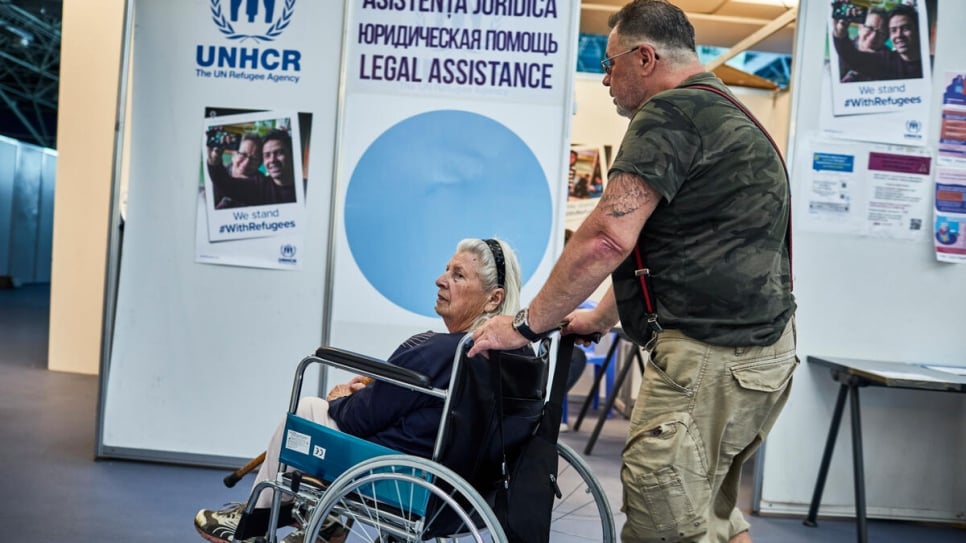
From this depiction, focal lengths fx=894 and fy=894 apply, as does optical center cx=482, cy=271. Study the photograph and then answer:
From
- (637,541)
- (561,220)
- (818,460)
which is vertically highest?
(561,220)

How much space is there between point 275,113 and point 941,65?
2.81 meters

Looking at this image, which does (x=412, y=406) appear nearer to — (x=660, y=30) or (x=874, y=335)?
(x=660, y=30)

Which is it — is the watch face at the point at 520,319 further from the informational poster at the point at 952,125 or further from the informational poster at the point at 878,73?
the informational poster at the point at 952,125

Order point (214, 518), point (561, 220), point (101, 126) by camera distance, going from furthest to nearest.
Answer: point (101, 126), point (561, 220), point (214, 518)

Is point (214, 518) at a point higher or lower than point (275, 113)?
lower

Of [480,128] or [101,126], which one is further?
[101,126]

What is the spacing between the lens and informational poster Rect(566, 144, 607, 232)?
635 cm

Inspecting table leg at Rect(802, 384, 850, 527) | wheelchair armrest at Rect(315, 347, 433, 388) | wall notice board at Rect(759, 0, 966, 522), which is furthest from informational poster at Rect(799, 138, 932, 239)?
wheelchair armrest at Rect(315, 347, 433, 388)

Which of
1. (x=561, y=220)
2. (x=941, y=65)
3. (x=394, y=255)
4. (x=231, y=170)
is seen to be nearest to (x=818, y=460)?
(x=561, y=220)

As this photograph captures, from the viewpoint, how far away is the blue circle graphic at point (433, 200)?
3748mm

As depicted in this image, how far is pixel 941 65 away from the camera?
12.4ft

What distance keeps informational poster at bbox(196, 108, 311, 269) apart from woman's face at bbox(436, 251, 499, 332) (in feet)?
5.12

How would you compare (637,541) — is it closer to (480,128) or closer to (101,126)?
(480,128)

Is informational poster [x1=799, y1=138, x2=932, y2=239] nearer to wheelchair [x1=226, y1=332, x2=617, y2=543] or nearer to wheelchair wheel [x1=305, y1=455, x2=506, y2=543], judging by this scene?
wheelchair [x1=226, y1=332, x2=617, y2=543]
